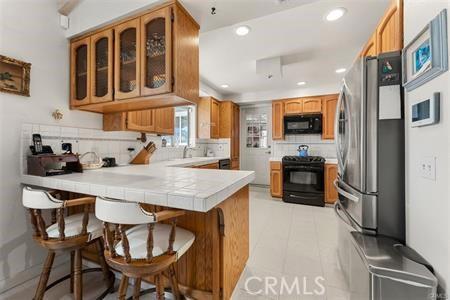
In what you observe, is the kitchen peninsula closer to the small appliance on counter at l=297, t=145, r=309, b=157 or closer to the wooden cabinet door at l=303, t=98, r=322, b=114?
the small appliance on counter at l=297, t=145, r=309, b=157

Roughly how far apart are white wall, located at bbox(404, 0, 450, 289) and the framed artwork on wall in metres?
0.04

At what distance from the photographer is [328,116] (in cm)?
406

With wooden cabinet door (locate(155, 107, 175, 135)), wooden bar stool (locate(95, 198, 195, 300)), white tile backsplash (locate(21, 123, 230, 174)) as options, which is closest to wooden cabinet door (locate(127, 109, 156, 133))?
wooden cabinet door (locate(155, 107, 175, 135))

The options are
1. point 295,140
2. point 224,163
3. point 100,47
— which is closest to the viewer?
point 100,47

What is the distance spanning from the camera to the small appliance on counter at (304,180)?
371 cm

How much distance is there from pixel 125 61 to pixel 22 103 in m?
0.91

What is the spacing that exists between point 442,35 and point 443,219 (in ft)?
2.74

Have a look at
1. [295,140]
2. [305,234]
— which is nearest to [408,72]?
[305,234]

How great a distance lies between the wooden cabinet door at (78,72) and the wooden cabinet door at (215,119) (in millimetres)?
2591

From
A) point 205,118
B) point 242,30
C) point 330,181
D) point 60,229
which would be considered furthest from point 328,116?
point 60,229

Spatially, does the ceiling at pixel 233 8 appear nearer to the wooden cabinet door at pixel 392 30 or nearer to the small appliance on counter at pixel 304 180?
the wooden cabinet door at pixel 392 30

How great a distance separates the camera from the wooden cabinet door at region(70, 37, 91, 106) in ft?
6.37

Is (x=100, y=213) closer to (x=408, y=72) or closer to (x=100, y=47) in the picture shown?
(x=100, y=47)

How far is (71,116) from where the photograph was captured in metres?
1.98
